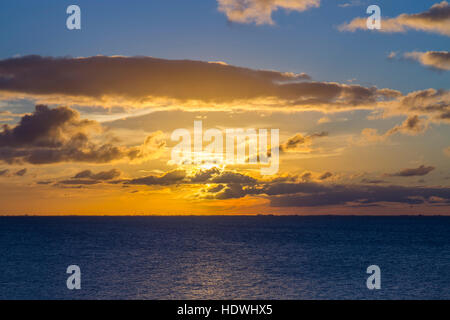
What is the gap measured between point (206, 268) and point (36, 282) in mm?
20718

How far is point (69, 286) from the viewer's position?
41781 mm

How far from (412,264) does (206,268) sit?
102 ft

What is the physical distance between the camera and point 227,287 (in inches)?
1677

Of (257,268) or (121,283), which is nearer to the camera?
(121,283)

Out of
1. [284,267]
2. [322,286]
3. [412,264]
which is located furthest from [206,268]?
[412,264]
